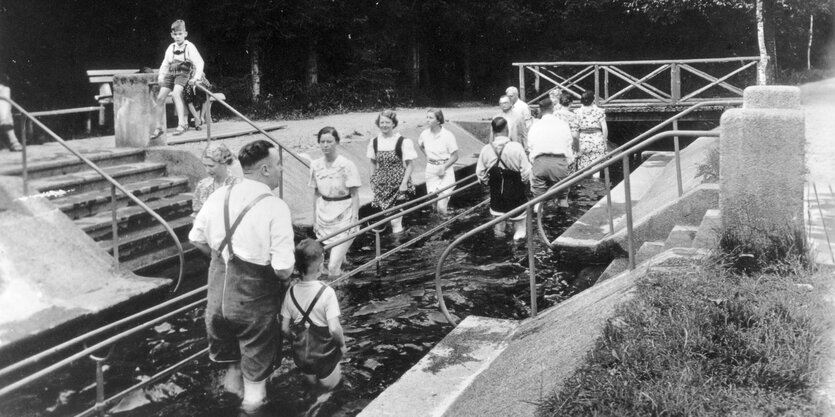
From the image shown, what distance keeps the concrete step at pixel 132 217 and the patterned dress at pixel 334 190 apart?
2.67 metres

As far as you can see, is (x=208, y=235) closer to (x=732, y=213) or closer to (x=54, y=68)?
(x=732, y=213)

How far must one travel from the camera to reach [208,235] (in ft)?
16.7

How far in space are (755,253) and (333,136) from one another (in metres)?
4.30

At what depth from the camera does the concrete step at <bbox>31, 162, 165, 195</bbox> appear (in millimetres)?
9492

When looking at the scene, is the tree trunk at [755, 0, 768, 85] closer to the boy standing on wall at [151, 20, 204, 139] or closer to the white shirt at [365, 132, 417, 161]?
the white shirt at [365, 132, 417, 161]

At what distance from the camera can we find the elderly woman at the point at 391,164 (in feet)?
32.2

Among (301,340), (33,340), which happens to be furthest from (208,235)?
(33,340)

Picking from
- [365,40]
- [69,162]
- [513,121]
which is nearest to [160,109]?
[69,162]

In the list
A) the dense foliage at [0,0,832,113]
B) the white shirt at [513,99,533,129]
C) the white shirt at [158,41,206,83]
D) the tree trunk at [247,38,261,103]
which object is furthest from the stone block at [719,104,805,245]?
the tree trunk at [247,38,261,103]

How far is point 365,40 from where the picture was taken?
28.0 meters

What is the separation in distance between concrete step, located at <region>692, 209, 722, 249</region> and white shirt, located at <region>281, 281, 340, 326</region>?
246 cm

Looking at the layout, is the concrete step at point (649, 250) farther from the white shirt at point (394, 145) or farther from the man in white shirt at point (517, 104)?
the man in white shirt at point (517, 104)

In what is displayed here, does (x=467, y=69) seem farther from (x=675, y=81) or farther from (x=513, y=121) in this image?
(x=513, y=121)

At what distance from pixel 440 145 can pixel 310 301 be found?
5.81 m
